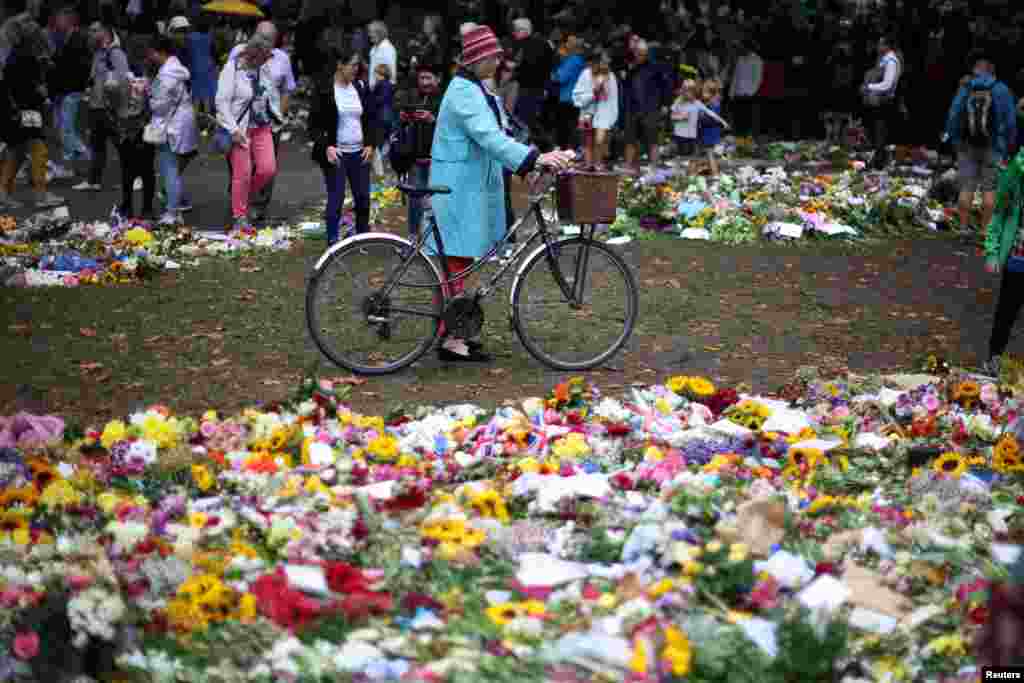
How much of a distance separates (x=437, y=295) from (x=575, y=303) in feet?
2.77

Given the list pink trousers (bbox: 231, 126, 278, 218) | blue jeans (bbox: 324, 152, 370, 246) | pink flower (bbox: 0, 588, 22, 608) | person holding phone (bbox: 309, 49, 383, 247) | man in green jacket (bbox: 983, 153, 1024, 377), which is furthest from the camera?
pink trousers (bbox: 231, 126, 278, 218)

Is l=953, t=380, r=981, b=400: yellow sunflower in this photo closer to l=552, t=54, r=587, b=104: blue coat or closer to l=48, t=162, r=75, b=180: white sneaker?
l=552, t=54, r=587, b=104: blue coat

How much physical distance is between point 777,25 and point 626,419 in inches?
739

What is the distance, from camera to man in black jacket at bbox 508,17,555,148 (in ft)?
64.7

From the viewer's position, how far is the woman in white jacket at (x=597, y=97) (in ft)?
60.4

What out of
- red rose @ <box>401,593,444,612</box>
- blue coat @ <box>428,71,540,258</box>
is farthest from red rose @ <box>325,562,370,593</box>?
blue coat @ <box>428,71,540,258</box>

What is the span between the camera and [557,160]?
7816mm

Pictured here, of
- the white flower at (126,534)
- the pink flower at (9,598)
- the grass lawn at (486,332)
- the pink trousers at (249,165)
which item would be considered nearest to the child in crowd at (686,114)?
the grass lawn at (486,332)

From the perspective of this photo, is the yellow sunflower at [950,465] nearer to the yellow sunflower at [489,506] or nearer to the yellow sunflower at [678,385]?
the yellow sunflower at [678,385]

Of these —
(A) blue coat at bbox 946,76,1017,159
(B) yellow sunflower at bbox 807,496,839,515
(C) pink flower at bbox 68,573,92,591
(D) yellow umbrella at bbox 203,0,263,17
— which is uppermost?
(D) yellow umbrella at bbox 203,0,263,17

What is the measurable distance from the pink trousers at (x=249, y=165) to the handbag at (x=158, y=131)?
2.58 ft

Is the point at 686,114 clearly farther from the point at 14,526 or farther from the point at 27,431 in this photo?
the point at 14,526

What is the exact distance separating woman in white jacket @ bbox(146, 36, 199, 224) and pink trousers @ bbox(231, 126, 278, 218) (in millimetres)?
630

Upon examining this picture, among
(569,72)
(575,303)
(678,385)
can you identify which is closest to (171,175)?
(575,303)
